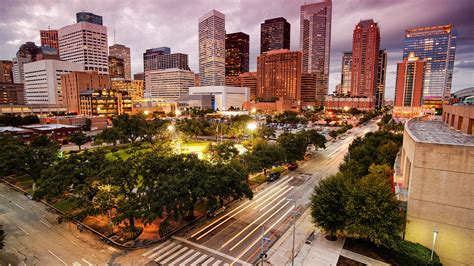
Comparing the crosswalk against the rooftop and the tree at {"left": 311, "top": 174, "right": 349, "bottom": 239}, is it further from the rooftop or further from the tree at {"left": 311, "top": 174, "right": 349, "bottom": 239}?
the rooftop

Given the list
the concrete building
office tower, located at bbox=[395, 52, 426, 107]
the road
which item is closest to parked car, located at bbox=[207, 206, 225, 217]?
the road

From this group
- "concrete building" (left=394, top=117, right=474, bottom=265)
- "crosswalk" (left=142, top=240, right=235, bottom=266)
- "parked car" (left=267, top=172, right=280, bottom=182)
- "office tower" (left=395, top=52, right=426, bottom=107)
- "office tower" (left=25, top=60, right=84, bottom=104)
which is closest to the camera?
"concrete building" (left=394, top=117, right=474, bottom=265)

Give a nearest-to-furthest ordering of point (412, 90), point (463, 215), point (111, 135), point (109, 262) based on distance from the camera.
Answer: point (463, 215)
point (109, 262)
point (111, 135)
point (412, 90)

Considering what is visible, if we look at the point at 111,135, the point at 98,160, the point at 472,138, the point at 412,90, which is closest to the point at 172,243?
the point at 98,160

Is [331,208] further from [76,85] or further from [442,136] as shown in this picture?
[76,85]

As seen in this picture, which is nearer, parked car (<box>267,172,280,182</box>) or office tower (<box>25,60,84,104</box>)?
parked car (<box>267,172,280,182</box>)

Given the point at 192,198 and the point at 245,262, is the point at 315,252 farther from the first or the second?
the point at 192,198
